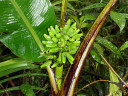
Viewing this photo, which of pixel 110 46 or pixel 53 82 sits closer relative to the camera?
pixel 53 82

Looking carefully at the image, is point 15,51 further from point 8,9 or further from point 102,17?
point 102,17

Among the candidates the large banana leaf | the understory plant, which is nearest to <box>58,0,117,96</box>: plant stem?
the understory plant

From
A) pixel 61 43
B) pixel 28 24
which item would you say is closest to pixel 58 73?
pixel 61 43

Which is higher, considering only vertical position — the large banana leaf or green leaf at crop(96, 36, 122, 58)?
the large banana leaf

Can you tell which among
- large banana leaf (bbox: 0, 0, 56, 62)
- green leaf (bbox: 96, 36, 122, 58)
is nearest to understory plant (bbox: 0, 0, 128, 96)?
large banana leaf (bbox: 0, 0, 56, 62)

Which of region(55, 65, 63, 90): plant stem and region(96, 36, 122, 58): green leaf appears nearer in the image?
region(55, 65, 63, 90): plant stem

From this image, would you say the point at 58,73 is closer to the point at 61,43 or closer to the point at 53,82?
the point at 53,82

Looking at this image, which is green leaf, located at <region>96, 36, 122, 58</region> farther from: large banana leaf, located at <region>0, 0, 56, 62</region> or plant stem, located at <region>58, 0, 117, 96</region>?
large banana leaf, located at <region>0, 0, 56, 62</region>

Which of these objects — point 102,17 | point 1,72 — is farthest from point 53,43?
point 1,72

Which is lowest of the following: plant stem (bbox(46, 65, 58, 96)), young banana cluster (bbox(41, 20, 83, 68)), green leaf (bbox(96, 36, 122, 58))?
plant stem (bbox(46, 65, 58, 96))
